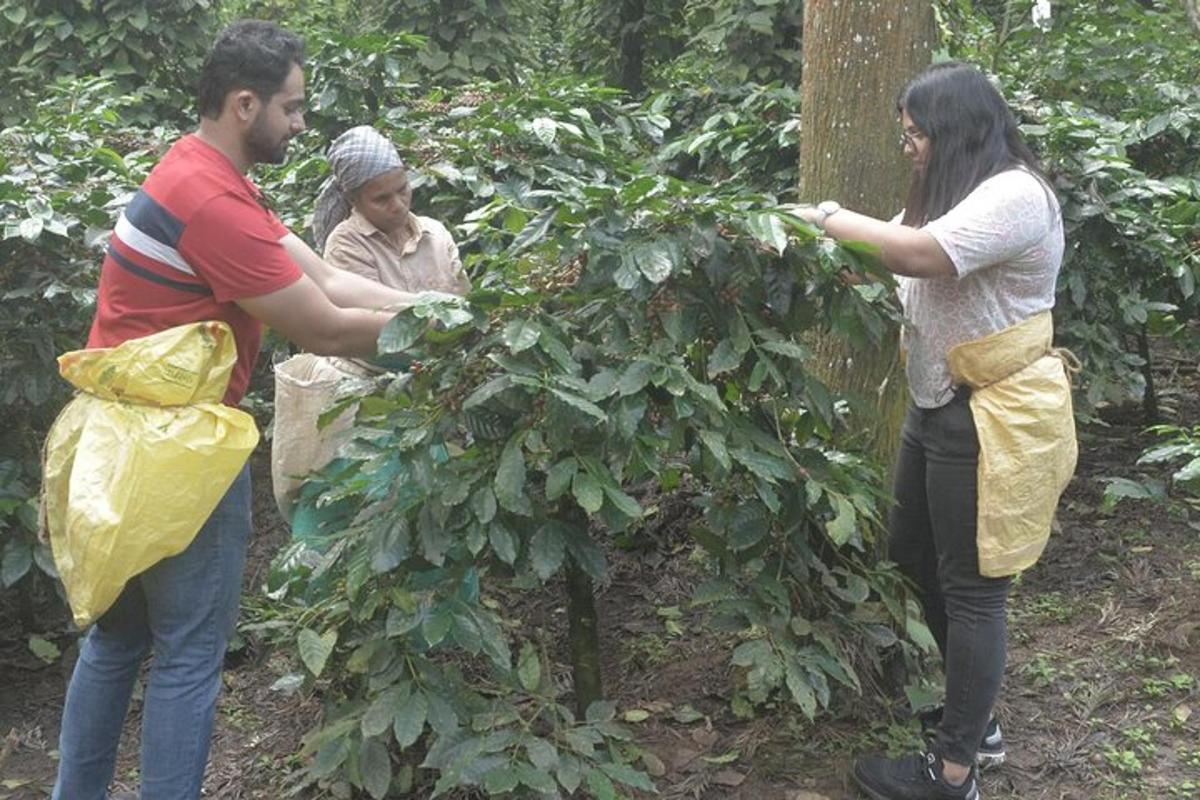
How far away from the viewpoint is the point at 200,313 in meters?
2.61

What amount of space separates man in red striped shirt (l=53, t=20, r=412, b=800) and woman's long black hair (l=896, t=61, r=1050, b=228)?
126cm

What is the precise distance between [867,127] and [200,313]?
1.92 metres

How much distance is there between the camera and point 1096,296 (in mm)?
4672

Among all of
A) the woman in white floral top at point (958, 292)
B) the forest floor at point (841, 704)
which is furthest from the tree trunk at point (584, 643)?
the woman in white floral top at point (958, 292)

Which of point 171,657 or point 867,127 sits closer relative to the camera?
point 171,657

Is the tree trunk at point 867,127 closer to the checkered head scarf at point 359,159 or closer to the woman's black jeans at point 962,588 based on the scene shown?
the woman's black jeans at point 962,588

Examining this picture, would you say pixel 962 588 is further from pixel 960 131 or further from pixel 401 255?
pixel 401 255

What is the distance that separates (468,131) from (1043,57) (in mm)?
3506

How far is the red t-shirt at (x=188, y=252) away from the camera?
2512 millimetres

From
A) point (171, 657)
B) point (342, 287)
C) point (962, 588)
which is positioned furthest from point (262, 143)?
point (962, 588)

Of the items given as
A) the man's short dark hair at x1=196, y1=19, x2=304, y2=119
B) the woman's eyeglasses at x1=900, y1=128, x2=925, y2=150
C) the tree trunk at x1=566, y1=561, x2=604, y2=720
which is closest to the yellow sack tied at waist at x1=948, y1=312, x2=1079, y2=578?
the woman's eyeglasses at x1=900, y1=128, x2=925, y2=150

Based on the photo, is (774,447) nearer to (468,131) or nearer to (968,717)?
(968,717)

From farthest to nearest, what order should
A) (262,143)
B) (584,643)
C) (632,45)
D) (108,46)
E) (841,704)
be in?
(632,45)
(108,46)
(841,704)
(584,643)
(262,143)

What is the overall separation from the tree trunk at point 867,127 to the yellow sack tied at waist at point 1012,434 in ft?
2.06
